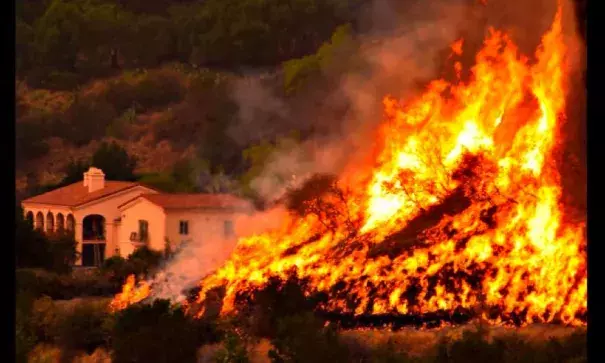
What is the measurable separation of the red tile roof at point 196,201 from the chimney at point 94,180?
0.94 meters

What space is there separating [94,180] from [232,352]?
5233 millimetres

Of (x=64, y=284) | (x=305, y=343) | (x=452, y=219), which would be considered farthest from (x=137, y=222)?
(x=452, y=219)

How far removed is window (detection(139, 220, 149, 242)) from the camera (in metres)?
19.8

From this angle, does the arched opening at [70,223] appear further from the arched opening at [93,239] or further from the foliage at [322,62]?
the foliage at [322,62]

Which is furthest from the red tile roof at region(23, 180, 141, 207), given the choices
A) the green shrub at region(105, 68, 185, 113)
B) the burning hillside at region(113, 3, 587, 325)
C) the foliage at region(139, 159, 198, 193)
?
the green shrub at region(105, 68, 185, 113)

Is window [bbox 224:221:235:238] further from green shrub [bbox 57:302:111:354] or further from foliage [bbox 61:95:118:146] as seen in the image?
foliage [bbox 61:95:118:146]

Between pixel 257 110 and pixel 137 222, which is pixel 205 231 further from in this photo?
pixel 257 110

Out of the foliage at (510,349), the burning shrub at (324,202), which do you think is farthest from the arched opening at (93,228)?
the foliage at (510,349)

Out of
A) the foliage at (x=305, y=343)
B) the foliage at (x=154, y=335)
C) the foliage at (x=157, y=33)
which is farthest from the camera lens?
the foliage at (x=157, y=33)

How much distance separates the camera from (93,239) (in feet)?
67.5

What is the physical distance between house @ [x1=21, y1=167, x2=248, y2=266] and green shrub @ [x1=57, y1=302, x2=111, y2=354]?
1.62 metres

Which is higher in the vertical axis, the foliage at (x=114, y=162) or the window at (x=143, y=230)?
the foliage at (x=114, y=162)

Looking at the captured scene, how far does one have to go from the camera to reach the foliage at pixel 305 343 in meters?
16.7

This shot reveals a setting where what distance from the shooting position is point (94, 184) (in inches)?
→ 824
